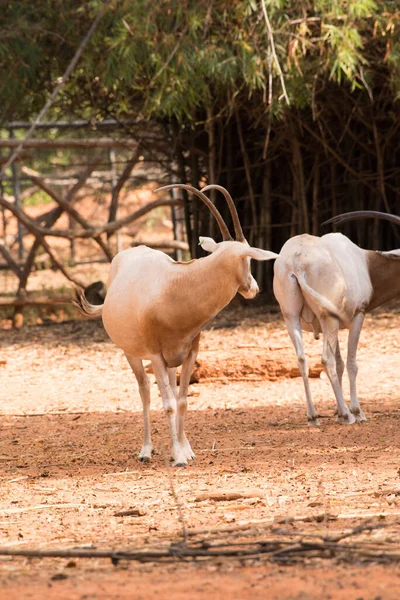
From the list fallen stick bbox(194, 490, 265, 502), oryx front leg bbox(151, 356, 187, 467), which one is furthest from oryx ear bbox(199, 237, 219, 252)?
fallen stick bbox(194, 490, 265, 502)

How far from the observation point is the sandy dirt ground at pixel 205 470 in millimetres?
3400

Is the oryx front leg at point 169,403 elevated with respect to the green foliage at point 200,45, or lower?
lower

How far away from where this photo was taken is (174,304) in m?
5.68

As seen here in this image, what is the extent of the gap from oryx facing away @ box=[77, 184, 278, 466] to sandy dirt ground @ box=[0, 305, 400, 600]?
0.45 metres

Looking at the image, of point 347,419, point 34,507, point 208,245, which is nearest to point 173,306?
point 208,245

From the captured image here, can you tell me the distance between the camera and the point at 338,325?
6.95 meters

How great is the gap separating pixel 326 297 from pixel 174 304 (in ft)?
5.16

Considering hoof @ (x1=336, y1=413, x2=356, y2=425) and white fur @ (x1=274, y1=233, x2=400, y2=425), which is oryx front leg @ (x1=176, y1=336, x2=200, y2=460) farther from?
hoof @ (x1=336, y1=413, x2=356, y2=425)

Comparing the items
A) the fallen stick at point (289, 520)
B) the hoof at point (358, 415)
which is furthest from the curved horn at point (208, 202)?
the fallen stick at point (289, 520)

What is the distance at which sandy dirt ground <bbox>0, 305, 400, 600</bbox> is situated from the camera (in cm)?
340

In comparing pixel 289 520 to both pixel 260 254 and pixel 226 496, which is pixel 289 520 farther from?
pixel 260 254

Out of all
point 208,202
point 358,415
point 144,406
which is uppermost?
point 208,202

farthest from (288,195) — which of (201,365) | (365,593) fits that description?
(365,593)

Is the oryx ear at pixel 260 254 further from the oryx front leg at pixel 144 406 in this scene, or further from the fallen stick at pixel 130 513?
the fallen stick at pixel 130 513
